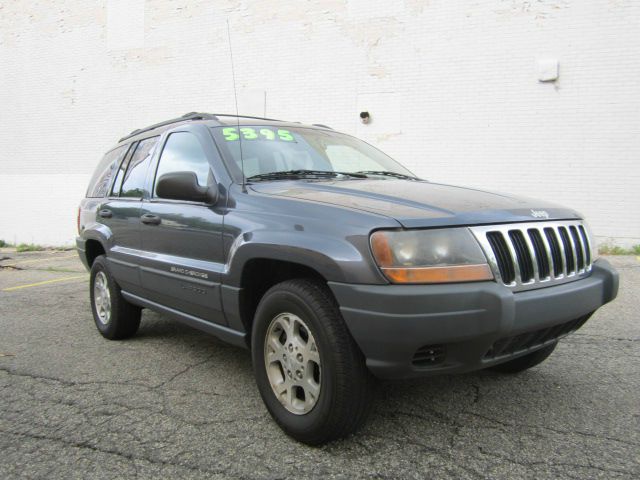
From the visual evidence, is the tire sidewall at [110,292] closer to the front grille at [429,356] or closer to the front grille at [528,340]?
the front grille at [429,356]

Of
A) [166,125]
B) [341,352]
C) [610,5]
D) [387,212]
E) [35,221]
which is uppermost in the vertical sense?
[610,5]

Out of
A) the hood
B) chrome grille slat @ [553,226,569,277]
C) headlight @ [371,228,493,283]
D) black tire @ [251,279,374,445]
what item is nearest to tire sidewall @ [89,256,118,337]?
the hood

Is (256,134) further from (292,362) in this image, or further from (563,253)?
(563,253)

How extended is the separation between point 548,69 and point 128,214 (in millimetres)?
7998

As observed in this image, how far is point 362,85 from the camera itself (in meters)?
10.8

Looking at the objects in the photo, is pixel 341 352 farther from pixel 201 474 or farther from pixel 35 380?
pixel 35 380

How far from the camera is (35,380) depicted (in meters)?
3.59

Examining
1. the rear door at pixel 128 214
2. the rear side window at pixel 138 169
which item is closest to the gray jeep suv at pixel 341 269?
the rear door at pixel 128 214

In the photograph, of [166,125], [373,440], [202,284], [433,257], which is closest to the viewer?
[433,257]

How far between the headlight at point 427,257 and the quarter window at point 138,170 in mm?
2534

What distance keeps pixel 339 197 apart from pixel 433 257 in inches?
26.5

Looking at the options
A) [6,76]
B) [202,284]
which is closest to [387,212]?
[202,284]

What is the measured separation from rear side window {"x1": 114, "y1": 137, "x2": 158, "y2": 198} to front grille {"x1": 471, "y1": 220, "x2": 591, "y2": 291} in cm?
282

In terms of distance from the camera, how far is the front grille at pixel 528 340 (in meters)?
2.36
